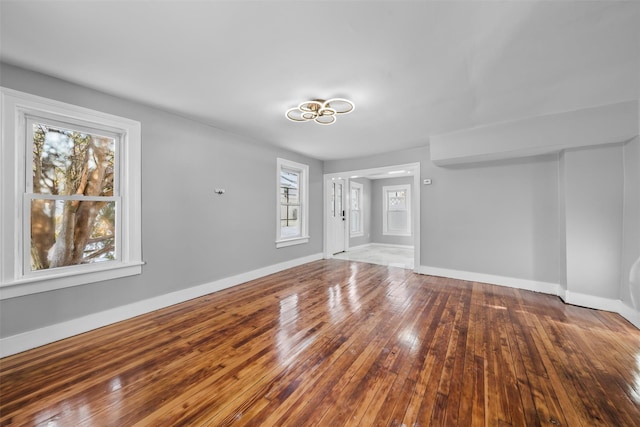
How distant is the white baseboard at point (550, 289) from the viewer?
2.79 meters

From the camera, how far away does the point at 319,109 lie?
281 centimetres

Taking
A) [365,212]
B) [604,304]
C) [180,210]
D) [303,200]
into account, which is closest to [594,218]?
[604,304]

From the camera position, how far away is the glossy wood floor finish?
1431 mm

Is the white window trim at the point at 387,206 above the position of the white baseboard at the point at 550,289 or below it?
above

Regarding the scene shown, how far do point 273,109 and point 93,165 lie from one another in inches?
83.1

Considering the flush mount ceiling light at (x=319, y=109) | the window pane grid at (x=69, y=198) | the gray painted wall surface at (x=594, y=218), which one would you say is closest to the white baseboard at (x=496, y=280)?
the gray painted wall surface at (x=594, y=218)

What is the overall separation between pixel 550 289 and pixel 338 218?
4615 millimetres

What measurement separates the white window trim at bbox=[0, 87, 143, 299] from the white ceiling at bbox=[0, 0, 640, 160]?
1.07 ft

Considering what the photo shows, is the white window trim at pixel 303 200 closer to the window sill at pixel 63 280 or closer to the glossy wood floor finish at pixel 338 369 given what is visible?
the glossy wood floor finish at pixel 338 369

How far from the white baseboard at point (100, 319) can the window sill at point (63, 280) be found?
36 cm

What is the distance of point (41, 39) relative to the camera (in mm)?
1785

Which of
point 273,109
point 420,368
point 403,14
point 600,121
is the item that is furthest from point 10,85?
point 600,121

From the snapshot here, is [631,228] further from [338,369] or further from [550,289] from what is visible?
[338,369]

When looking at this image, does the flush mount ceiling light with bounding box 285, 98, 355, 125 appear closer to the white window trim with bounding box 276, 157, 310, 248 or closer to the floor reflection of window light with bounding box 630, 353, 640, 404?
the white window trim with bounding box 276, 157, 310, 248
